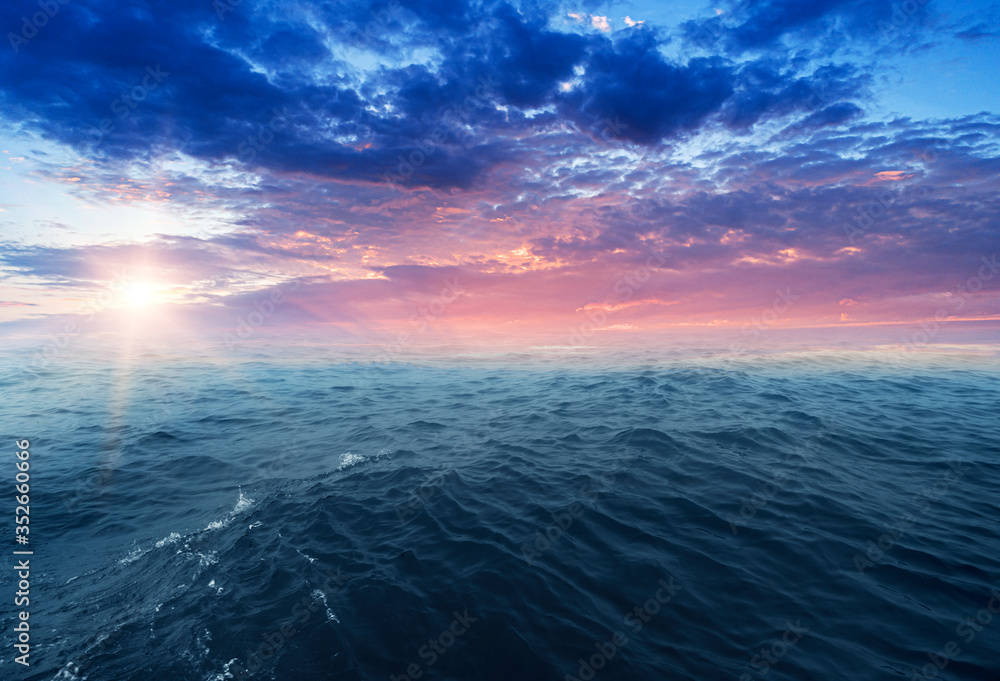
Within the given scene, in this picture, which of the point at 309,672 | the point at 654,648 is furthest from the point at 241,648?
the point at 654,648

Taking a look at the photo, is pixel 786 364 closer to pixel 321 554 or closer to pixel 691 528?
pixel 691 528

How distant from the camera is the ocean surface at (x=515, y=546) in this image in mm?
5637

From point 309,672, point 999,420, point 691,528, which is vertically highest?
point 999,420

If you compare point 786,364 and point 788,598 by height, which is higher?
point 786,364

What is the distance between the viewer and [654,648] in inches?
224

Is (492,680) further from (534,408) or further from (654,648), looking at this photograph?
(534,408)

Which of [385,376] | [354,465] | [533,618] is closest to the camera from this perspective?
[533,618]

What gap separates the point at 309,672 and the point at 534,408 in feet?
52.8

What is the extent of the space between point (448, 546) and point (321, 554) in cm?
283

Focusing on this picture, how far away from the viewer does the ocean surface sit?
18.5 feet

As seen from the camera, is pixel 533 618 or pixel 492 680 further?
pixel 533 618

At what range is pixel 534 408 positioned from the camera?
813 inches

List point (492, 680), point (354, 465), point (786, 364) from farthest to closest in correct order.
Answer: point (786, 364) → point (354, 465) → point (492, 680)

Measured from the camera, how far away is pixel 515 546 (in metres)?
8.23
